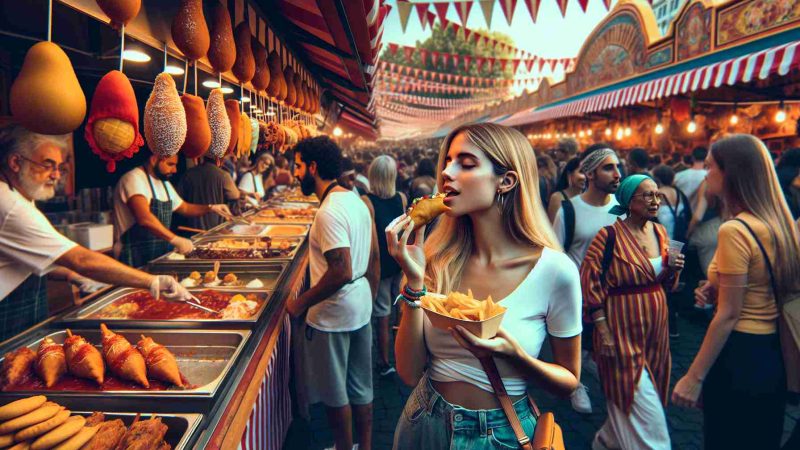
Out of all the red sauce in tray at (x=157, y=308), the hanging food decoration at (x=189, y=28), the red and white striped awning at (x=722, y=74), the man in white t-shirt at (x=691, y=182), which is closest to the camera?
the hanging food decoration at (x=189, y=28)

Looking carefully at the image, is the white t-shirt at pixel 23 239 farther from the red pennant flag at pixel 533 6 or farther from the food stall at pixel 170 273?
the red pennant flag at pixel 533 6

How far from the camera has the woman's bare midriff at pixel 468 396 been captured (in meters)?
1.64

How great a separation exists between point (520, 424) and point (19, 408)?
5.31 feet

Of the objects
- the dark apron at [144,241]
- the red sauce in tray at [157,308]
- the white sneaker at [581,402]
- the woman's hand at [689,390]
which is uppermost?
the dark apron at [144,241]

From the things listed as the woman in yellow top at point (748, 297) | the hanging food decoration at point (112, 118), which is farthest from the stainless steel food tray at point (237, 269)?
the woman in yellow top at point (748, 297)

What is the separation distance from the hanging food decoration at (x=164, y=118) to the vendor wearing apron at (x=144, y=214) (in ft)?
7.94

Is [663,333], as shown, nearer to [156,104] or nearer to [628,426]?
[628,426]

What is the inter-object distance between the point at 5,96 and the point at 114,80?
11.9ft

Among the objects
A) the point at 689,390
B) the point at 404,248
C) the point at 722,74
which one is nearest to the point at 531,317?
the point at 404,248

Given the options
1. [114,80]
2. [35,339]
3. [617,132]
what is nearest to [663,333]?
[114,80]

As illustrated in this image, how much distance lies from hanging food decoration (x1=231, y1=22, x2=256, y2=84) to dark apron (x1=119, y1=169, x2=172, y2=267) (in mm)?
2138

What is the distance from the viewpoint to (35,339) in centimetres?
229

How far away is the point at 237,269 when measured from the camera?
3988 mm

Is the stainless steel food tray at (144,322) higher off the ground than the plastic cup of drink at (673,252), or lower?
lower
